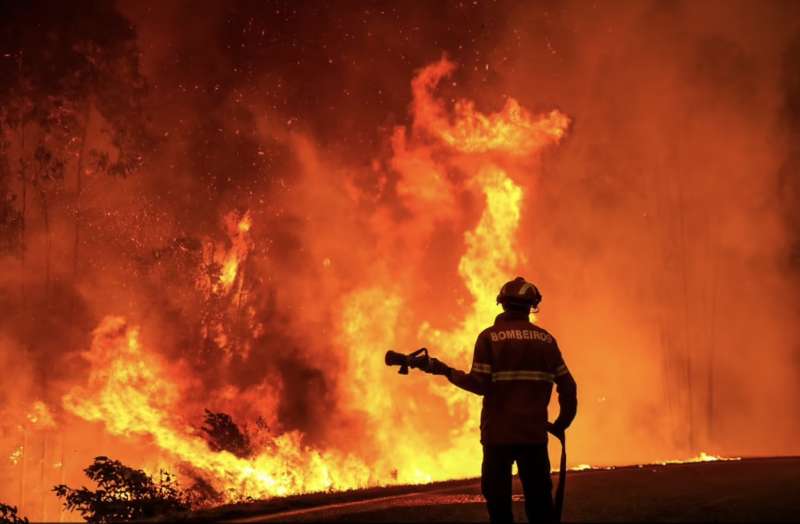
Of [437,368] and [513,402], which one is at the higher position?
[437,368]

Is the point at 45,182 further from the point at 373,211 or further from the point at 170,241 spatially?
the point at 373,211

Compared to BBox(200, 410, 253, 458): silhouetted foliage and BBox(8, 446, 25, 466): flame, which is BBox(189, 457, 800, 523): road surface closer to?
BBox(200, 410, 253, 458): silhouetted foliage

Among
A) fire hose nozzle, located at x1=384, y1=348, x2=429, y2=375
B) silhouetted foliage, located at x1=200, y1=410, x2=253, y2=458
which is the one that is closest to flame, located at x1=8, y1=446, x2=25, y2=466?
silhouetted foliage, located at x1=200, y1=410, x2=253, y2=458

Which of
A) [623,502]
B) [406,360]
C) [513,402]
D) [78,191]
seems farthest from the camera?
[78,191]

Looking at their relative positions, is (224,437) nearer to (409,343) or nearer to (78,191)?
(409,343)

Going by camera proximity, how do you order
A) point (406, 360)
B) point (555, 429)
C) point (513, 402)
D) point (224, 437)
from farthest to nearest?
point (224, 437) → point (555, 429) → point (406, 360) → point (513, 402)

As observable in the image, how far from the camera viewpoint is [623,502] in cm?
689

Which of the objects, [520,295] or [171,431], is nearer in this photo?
[520,295]

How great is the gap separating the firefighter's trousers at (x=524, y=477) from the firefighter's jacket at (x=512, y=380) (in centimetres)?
7

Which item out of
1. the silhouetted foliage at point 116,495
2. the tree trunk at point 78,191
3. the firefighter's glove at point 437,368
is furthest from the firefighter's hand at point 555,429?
the tree trunk at point 78,191

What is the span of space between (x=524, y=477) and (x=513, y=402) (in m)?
0.47

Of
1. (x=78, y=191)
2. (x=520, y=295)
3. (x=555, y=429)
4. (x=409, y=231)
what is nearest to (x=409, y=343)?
(x=409, y=231)

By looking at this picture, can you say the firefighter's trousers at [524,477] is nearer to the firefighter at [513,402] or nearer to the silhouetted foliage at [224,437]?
the firefighter at [513,402]

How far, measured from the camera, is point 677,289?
25.4 m
